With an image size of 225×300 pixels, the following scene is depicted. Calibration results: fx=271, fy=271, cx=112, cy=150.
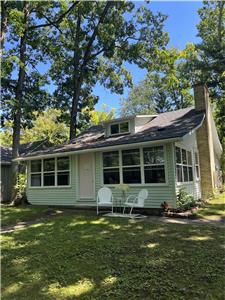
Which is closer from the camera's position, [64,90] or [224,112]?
[64,90]

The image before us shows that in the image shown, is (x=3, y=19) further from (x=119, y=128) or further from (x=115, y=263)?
(x=115, y=263)

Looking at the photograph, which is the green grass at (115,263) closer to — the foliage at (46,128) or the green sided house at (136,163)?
the green sided house at (136,163)

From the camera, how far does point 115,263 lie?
15.9ft

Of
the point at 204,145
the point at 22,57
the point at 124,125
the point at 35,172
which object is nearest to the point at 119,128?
the point at 124,125

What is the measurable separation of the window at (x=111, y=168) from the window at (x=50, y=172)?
2.20 m

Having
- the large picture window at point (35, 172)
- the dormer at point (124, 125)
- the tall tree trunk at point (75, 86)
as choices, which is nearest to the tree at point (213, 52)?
the tall tree trunk at point (75, 86)

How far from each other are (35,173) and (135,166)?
627 centimetres

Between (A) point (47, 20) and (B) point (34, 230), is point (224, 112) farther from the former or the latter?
(B) point (34, 230)

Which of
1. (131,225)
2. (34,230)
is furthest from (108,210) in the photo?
(34,230)

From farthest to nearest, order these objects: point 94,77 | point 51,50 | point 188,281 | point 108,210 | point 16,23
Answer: point 94,77
point 51,50
point 16,23
point 108,210
point 188,281

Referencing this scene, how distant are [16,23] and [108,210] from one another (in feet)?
34.4

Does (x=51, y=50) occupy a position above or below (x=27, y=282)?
above

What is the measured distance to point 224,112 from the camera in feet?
88.1

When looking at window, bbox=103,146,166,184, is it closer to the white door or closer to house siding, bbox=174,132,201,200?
the white door
